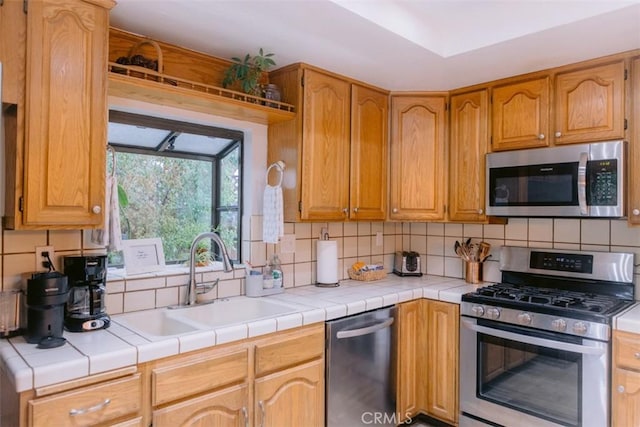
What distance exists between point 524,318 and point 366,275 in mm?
1007

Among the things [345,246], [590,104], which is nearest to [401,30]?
[590,104]

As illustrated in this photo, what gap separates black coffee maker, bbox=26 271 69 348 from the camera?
147 centimetres

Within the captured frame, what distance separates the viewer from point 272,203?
2.33m

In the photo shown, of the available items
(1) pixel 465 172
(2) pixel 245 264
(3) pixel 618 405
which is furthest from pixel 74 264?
(3) pixel 618 405

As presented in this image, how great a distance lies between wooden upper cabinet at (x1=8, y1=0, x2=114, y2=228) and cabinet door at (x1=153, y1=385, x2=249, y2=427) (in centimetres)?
76

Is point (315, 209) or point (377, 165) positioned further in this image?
point (377, 165)

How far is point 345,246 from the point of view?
2.96m

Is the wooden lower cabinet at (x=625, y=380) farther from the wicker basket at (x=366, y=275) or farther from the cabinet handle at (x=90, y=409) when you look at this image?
the cabinet handle at (x=90, y=409)

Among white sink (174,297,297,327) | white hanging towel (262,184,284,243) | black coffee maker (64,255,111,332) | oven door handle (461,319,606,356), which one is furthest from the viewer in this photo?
white hanging towel (262,184,284,243)

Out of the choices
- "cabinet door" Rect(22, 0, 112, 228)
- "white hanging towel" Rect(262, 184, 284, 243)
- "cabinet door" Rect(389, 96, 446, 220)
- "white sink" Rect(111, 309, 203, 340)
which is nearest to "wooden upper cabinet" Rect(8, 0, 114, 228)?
"cabinet door" Rect(22, 0, 112, 228)

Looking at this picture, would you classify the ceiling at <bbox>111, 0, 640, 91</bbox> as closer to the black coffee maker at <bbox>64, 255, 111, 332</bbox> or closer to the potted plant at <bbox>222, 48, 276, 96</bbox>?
the potted plant at <bbox>222, 48, 276, 96</bbox>

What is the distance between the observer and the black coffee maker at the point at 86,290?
165cm

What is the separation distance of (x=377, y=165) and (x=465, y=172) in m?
0.57

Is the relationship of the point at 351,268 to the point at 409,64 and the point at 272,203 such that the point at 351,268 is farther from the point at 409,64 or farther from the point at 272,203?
the point at 409,64
